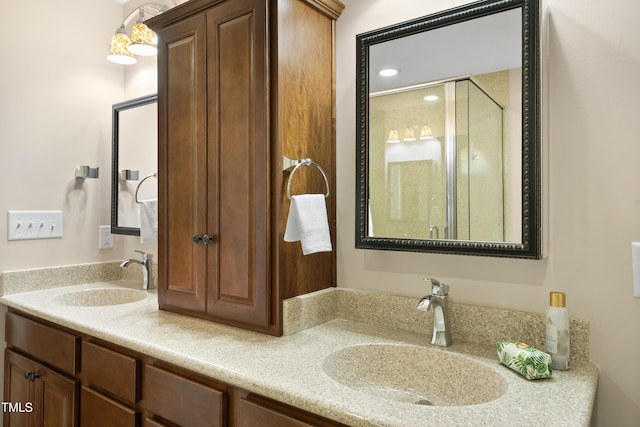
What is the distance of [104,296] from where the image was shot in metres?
2.11

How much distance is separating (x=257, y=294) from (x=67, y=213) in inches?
54.2

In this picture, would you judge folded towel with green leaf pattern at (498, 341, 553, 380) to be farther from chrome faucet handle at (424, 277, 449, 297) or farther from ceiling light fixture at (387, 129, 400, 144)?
ceiling light fixture at (387, 129, 400, 144)

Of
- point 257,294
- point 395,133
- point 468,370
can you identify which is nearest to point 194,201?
point 257,294

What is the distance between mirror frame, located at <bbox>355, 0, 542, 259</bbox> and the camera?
3.84 ft

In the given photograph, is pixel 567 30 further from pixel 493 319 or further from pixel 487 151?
pixel 493 319

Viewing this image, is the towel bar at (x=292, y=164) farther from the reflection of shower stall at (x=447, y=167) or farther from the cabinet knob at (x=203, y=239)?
the cabinet knob at (x=203, y=239)

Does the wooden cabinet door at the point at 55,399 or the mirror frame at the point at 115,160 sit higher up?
the mirror frame at the point at 115,160

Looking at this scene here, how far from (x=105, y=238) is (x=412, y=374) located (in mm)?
1864

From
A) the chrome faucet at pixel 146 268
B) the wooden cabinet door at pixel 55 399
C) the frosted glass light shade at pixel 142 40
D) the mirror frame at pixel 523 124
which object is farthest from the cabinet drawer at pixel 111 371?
the frosted glass light shade at pixel 142 40

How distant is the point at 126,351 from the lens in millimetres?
1407

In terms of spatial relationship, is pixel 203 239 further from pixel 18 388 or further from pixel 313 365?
pixel 18 388

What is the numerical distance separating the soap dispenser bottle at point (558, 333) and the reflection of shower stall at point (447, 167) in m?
0.22

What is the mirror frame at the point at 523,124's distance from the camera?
1.17 meters

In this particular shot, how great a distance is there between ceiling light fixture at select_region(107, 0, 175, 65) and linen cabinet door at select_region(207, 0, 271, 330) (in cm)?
64
